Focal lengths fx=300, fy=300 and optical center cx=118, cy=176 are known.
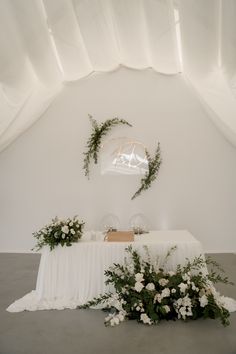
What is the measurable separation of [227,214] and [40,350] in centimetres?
413

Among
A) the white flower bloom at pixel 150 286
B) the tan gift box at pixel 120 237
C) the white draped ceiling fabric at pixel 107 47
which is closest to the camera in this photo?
the white flower bloom at pixel 150 286

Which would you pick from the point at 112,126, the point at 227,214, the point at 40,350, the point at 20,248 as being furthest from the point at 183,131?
the point at 40,350

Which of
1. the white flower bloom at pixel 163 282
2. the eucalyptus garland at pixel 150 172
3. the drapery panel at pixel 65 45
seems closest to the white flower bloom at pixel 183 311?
the white flower bloom at pixel 163 282

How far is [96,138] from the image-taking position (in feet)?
18.6

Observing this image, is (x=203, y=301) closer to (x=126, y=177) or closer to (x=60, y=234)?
(x=60, y=234)

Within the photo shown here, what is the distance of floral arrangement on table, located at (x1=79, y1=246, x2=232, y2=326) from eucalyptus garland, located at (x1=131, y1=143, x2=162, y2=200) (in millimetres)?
2587

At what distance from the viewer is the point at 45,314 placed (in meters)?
2.91

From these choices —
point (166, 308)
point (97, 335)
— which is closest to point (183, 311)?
point (166, 308)

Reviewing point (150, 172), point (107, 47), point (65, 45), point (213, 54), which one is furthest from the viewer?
point (150, 172)

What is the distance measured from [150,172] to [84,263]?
8.83 feet

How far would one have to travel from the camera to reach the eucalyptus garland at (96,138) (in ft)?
18.6

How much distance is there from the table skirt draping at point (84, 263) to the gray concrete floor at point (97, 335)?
0.25 m

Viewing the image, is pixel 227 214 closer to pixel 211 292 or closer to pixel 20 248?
pixel 211 292

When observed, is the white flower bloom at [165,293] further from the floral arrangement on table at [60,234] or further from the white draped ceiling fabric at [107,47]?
the white draped ceiling fabric at [107,47]
